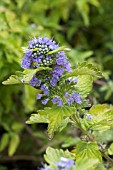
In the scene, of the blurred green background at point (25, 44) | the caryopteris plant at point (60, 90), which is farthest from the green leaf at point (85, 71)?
the blurred green background at point (25, 44)

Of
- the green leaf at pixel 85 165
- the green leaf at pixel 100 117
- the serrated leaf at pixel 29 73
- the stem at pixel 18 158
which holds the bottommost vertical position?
the green leaf at pixel 85 165

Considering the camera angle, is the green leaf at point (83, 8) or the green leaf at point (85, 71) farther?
the green leaf at point (83, 8)

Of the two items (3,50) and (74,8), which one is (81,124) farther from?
(74,8)

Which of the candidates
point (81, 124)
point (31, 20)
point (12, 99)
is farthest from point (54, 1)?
point (81, 124)

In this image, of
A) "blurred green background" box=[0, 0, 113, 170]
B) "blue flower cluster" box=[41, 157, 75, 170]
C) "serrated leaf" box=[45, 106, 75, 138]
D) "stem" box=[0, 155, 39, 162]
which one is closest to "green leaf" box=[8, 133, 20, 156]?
"blurred green background" box=[0, 0, 113, 170]

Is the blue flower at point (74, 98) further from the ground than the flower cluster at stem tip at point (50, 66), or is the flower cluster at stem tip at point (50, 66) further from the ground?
the flower cluster at stem tip at point (50, 66)

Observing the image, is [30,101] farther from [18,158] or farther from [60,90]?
[60,90]

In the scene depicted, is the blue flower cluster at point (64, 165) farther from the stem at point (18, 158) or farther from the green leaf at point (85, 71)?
the stem at point (18, 158)
